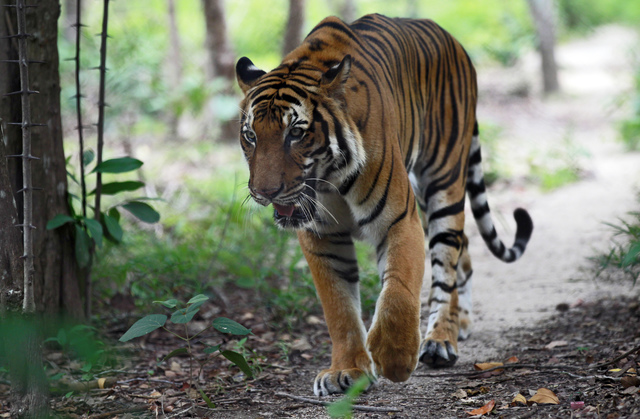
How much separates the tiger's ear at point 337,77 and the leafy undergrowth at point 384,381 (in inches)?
55.3

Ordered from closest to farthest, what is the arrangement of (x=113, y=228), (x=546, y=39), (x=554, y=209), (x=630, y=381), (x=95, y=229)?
1. (x=630, y=381)
2. (x=95, y=229)
3. (x=113, y=228)
4. (x=554, y=209)
5. (x=546, y=39)

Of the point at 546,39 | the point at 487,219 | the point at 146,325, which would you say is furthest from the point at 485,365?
the point at 546,39

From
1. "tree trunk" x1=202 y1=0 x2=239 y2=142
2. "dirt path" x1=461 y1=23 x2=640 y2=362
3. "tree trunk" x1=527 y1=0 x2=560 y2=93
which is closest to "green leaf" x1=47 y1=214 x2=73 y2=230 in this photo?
"dirt path" x1=461 y1=23 x2=640 y2=362

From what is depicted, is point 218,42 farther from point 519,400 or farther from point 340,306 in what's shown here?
point 519,400

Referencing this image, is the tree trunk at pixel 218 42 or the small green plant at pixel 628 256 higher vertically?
the tree trunk at pixel 218 42

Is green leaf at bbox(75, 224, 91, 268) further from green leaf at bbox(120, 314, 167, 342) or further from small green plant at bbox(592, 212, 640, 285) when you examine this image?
small green plant at bbox(592, 212, 640, 285)

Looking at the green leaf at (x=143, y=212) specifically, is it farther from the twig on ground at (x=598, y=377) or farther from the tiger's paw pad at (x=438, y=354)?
the twig on ground at (x=598, y=377)

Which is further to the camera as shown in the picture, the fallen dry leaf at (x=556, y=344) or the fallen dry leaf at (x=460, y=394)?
the fallen dry leaf at (x=556, y=344)

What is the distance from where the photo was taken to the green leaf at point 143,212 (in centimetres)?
382

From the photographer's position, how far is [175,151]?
983 cm

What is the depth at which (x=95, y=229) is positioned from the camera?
3.56 metres

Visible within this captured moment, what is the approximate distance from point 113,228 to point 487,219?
2458mm

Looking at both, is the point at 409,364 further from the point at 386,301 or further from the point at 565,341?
the point at 565,341

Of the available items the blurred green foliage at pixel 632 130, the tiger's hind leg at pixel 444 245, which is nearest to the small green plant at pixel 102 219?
the tiger's hind leg at pixel 444 245
